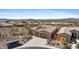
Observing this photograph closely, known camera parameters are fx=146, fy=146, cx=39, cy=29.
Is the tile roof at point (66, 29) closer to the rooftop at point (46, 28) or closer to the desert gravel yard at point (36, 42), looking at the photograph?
the rooftop at point (46, 28)

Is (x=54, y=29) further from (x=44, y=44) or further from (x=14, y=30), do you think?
(x=14, y=30)

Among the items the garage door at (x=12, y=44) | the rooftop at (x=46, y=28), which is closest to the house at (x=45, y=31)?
the rooftop at (x=46, y=28)

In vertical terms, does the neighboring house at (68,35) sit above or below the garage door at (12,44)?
above

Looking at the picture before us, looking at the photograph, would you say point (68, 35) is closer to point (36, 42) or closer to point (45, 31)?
point (45, 31)

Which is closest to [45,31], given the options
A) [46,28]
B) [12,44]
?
[46,28]

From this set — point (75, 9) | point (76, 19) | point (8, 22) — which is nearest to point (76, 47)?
point (76, 19)
